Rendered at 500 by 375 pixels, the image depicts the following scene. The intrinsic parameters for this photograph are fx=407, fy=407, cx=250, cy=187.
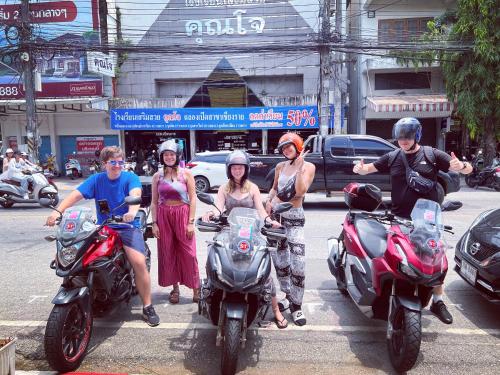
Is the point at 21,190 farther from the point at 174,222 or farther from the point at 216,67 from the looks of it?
the point at 216,67

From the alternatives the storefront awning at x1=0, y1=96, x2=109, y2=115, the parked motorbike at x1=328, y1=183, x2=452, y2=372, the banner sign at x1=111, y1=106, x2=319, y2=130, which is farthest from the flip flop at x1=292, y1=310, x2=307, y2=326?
the storefront awning at x1=0, y1=96, x2=109, y2=115

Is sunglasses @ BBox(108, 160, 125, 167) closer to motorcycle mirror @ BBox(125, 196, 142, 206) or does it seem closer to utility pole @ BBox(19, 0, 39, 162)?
motorcycle mirror @ BBox(125, 196, 142, 206)

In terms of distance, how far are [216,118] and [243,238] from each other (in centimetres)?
1719

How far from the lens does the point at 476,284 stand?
3.80 m

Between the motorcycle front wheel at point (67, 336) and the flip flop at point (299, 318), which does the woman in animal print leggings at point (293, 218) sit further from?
the motorcycle front wheel at point (67, 336)

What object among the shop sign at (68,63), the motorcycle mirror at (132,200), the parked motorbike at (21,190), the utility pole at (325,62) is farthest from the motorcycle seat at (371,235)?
the shop sign at (68,63)

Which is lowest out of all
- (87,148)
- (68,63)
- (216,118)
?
(87,148)

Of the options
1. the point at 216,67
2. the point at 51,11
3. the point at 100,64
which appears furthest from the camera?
the point at 216,67

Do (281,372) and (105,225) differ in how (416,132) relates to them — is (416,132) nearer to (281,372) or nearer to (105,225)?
(281,372)

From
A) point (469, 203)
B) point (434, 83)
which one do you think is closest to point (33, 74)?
point (469, 203)

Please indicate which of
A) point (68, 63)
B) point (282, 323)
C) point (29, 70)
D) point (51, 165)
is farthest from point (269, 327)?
point (68, 63)

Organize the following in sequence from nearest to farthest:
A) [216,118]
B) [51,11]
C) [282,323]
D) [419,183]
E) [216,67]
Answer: [419,183], [282,323], [216,118], [51,11], [216,67]

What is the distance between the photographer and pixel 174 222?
13.5 ft

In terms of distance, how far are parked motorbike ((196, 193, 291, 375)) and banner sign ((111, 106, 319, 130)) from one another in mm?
16477
